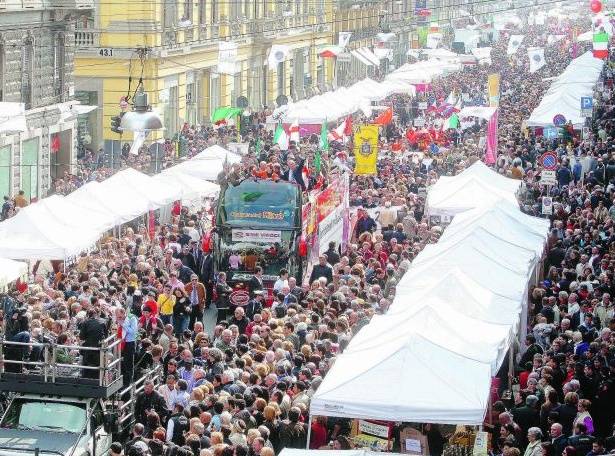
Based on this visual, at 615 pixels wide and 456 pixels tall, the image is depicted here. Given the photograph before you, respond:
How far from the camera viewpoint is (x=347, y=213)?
33.5 m

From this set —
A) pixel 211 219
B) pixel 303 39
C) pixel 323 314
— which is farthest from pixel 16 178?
pixel 303 39

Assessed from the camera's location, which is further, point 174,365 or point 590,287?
point 590,287

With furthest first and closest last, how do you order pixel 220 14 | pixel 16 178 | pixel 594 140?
pixel 220 14, pixel 594 140, pixel 16 178

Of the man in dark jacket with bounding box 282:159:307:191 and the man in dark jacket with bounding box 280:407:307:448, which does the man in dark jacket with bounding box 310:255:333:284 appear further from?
the man in dark jacket with bounding box 280:407:307:448

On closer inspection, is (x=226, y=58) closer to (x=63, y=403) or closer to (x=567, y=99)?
(x=567, y=99)

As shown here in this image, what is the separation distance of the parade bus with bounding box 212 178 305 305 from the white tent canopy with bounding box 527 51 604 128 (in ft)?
67.9

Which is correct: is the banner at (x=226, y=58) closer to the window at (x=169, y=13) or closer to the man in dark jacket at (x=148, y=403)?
the window at (x=169, y=13)

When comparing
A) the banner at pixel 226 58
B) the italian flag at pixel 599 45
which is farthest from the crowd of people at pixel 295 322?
the italian flag at pixel 599 45

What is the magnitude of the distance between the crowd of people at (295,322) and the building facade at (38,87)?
210 cm

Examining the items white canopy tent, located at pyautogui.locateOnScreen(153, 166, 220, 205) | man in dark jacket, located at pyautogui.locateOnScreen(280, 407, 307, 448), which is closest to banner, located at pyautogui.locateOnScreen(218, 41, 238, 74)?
white canopy tent, located at pyautogui.locateOnScreen(153, 166, 220, 205)

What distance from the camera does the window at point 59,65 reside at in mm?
45188

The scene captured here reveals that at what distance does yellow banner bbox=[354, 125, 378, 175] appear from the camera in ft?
128

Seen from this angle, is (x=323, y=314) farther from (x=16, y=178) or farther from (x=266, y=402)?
(x=16, y=178)

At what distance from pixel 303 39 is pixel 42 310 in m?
59.6
